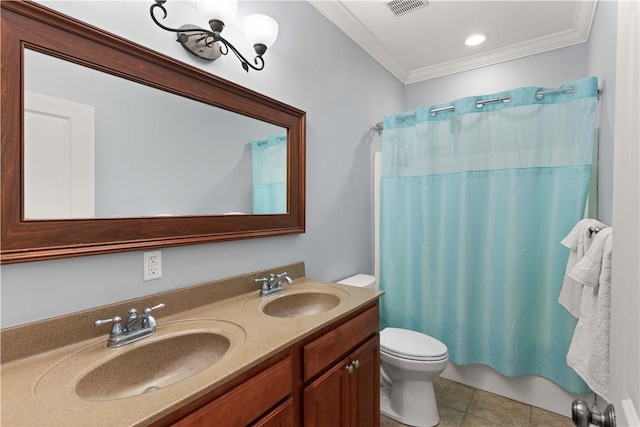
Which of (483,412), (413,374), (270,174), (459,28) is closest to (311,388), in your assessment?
(413,374)

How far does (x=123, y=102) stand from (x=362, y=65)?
189 cm

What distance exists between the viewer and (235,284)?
4.83 feet

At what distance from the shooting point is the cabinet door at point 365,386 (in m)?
Answer: 1.41

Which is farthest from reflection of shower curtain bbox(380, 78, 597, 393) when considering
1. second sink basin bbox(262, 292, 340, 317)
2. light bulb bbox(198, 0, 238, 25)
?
light bulb bbox(198, 0, 238, 25)

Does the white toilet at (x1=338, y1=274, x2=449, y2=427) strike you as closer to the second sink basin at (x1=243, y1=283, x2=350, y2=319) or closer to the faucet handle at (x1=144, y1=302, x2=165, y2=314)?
the second sink basin at (x1=243, y1=283, x2=350, y2=319)

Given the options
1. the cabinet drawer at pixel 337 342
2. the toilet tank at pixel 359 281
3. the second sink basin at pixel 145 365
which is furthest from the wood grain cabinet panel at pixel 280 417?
the toilet tank at pixel 359 281

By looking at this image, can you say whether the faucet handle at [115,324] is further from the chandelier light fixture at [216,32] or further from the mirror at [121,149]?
the chandelier light fixture at [216,32]

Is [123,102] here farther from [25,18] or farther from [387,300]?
[387,300]

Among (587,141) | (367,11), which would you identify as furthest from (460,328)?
(367,11)

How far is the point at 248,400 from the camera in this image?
89cm

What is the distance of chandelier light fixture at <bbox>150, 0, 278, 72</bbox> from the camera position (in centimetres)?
120

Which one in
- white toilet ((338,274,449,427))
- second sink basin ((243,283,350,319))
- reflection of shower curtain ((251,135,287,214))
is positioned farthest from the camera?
white toilet ((338,274,449,427))

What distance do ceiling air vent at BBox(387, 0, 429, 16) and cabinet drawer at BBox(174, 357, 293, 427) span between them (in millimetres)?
2209

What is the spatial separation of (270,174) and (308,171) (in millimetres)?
308
